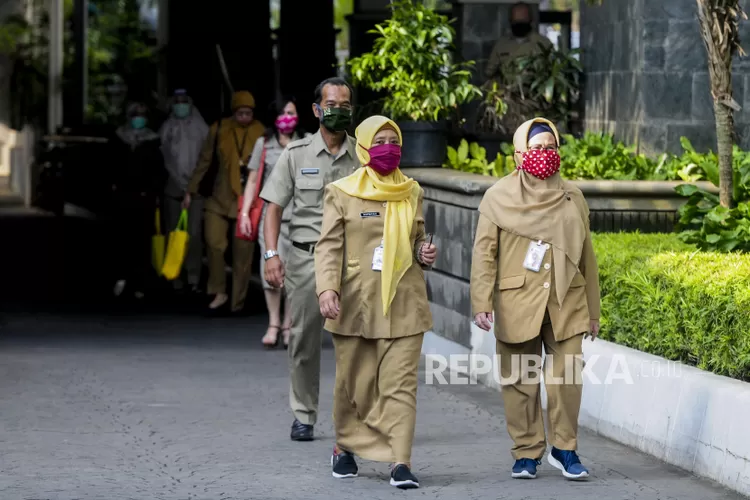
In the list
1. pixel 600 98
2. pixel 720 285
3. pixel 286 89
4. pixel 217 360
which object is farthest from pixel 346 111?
pixel 286 89

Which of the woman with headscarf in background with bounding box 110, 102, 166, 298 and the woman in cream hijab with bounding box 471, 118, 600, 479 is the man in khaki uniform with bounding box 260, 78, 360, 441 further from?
the woman with headscarf in background with bounding box 110, 102, 166, 298

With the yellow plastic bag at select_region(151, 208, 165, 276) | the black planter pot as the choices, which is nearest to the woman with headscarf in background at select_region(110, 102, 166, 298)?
the yellow plastic bag at select_region(151, 208, 165, 276)

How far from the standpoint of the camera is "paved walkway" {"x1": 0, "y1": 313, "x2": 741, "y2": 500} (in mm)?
7480

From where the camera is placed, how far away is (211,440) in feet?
28.4

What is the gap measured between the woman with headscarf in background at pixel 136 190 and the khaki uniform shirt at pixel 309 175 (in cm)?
738

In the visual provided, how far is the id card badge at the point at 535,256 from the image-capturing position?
7.71 m

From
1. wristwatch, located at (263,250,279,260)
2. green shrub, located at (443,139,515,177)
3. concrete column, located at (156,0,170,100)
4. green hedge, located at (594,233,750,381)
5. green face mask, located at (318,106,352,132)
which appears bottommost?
green hedge, located at (594,233,750,381)

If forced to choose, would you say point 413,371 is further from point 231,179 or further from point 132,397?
point 231,179

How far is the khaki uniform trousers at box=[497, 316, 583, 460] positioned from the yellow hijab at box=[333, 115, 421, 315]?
2.11 feet

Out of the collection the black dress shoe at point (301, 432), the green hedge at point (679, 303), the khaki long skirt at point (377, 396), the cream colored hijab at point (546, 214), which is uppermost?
the cream colored hijab at point (546, 214)

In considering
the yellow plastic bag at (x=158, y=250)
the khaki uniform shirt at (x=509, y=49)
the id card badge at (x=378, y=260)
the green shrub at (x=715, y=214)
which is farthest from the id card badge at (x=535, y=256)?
the yellow plastic bag at (x=158, y=250)

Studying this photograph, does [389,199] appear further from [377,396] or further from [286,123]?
[286,123]

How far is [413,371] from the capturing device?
7.70 metres

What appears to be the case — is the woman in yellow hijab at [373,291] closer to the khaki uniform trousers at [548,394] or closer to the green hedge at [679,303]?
the khaki uniform trousers at [548,394]
